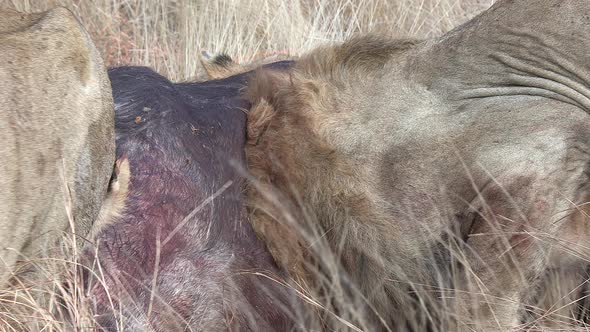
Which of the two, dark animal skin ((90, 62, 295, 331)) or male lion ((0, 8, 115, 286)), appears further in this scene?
dark animal skin ((90, 62, 295, 331))

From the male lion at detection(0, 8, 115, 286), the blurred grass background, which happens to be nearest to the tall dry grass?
the blurred grass background

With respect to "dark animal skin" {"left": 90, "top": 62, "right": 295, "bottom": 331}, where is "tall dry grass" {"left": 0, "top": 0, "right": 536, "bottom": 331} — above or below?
above

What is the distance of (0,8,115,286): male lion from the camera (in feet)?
7.84

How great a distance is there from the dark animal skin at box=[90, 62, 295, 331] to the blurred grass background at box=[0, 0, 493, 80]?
2112 mm

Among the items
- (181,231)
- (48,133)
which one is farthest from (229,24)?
(48,133)

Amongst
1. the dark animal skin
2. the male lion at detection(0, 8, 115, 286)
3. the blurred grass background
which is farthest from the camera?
the blurred grass background

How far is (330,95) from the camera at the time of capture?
126 inches

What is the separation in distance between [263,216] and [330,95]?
48 centimetres

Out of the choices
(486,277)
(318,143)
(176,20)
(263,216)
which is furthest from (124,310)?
(176,20)

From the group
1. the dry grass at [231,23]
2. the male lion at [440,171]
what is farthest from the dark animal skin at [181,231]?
the dry grass at [231,23]

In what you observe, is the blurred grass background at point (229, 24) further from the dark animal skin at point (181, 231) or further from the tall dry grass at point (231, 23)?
the dark animal skin at point (181, 231)

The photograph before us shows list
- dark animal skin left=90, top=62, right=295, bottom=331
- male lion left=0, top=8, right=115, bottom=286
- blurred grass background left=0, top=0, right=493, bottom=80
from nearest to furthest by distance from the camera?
male lion left=0, top=8, right=115, bottom=286 < dark animal skin left=90, top=62, right=295, bottom=331 < blurred grass background left=0, top=0, right=493, bottom=80

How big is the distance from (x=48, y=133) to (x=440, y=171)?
3.96ft

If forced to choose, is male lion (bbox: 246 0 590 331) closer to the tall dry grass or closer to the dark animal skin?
the dark animal skin
